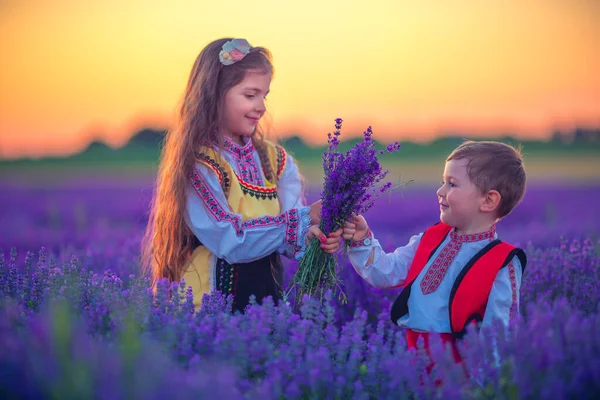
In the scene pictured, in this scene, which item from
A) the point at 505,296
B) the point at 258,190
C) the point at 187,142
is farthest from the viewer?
the point at 258,190

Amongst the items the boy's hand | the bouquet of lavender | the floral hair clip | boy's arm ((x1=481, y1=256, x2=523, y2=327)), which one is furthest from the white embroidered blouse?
boy's arm ((x1=481, y1=256, x2=523, y2=327))

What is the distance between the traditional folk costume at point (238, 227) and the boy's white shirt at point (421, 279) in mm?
374

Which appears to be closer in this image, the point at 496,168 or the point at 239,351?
the point at 239,351

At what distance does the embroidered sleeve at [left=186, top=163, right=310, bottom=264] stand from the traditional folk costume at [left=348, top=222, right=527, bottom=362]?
1.05ft

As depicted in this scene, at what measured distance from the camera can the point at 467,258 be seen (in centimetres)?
271

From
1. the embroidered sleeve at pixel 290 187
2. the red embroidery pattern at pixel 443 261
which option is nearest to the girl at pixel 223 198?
the embroidered sleeve at pixel 290 187

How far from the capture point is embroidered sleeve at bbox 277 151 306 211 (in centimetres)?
360

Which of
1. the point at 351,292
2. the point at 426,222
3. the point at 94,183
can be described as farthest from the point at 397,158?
the point at 351,292

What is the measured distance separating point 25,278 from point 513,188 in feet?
7.19

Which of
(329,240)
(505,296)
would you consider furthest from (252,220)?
(505,296)

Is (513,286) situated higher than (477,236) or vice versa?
(477,236)

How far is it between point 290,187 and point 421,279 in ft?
3.82

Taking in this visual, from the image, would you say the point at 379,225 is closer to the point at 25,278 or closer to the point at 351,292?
the point at 351,292

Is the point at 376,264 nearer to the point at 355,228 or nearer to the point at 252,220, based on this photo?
the point at 355,228
